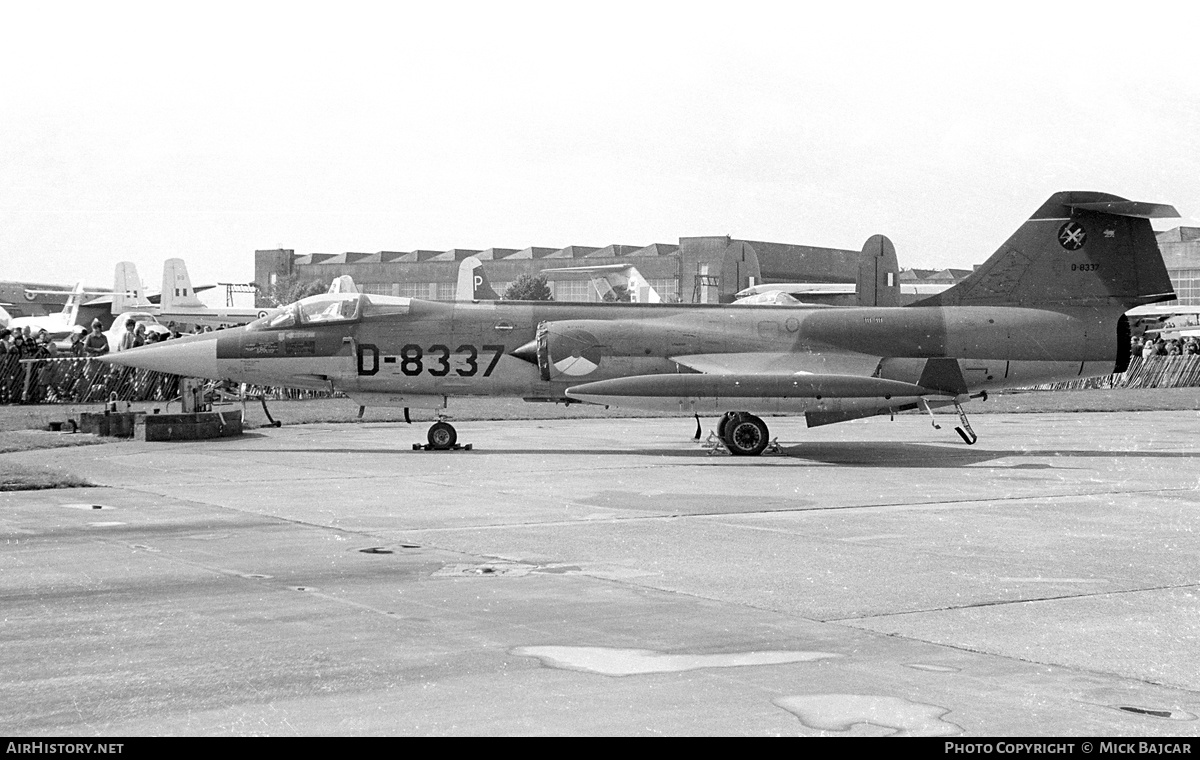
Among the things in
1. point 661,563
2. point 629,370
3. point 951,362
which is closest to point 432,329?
point 629,370

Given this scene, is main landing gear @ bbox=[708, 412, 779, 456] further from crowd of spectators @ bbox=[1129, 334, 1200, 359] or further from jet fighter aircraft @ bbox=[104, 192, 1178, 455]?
crowd of spectators @ bbox=[1129, 334, 1200, 359]

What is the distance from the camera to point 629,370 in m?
20.2

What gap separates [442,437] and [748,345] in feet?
16.8

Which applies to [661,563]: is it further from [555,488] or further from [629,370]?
[629,370]

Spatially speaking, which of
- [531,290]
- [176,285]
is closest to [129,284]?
[176,285]

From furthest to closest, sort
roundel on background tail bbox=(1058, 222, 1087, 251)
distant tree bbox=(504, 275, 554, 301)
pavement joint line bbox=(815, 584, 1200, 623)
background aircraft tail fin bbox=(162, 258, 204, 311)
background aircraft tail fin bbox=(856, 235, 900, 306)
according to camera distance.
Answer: distant tree bbox=(504, 275, 554, 301) → background aircraft tail fin bbox=(162, 258, 204, 311) → background aircraft tail fin bbox=(856, 235, 900, 306) → roundel on background tail bbox=(1058, 222, 1087, 251) → pavement joint line bbox=(815, 584, 1200, 623)

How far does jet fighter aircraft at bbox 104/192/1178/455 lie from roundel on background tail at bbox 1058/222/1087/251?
3 centimetres

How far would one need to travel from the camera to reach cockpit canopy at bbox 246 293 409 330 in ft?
68.5

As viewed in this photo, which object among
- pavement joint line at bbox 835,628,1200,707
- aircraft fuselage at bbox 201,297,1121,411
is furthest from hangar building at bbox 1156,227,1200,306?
pavement joint line at bbox 835,628,1200,707

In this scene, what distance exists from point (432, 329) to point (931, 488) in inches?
365

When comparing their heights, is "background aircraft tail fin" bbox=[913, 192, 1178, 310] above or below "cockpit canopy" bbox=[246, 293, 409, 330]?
above

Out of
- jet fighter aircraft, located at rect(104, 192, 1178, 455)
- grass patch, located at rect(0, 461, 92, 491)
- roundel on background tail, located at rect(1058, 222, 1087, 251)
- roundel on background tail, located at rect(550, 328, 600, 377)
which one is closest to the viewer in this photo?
grass patch, located at rect(0, 461, 92, 491)

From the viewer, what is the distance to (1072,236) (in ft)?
64.8

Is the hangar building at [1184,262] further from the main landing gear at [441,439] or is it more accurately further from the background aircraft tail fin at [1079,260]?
the main landing gear at [441,439]
